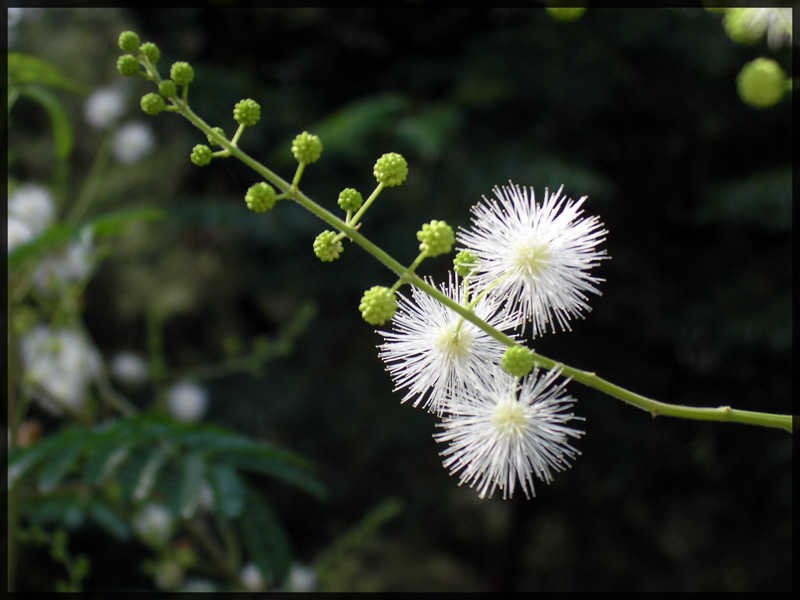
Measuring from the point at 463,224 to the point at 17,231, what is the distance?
1901 mm

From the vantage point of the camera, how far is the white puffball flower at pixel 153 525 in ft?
6.31

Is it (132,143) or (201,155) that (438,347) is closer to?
(201,155)

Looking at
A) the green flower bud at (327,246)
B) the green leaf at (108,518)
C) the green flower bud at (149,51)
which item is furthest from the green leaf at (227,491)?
the green flower bud at (149,51)

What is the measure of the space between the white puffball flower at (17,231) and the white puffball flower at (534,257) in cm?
159

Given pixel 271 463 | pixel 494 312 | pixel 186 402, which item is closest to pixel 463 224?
pixel 186 402

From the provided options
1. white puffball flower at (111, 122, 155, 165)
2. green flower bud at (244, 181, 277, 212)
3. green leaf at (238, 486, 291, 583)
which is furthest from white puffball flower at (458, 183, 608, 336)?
white puffball flower at (111, 122, 155, 165)

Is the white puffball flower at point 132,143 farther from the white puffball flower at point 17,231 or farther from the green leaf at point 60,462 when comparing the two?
the green leaf at point 60,462

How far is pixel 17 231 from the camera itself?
2.04m

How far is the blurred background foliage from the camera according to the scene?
352 centimetres

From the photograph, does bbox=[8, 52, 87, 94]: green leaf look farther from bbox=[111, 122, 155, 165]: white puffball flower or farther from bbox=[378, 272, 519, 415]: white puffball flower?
bbox=[111, 122, 155, 165]: white puffball flower

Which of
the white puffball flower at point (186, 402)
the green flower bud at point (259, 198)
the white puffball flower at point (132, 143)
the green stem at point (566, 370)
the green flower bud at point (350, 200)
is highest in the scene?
the white puffball flower at point (132, 143)

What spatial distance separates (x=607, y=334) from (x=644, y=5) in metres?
1.85

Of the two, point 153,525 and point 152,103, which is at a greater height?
point 152,103

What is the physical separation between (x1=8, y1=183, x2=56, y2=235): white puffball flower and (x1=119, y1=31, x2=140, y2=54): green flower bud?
1.52 metres
